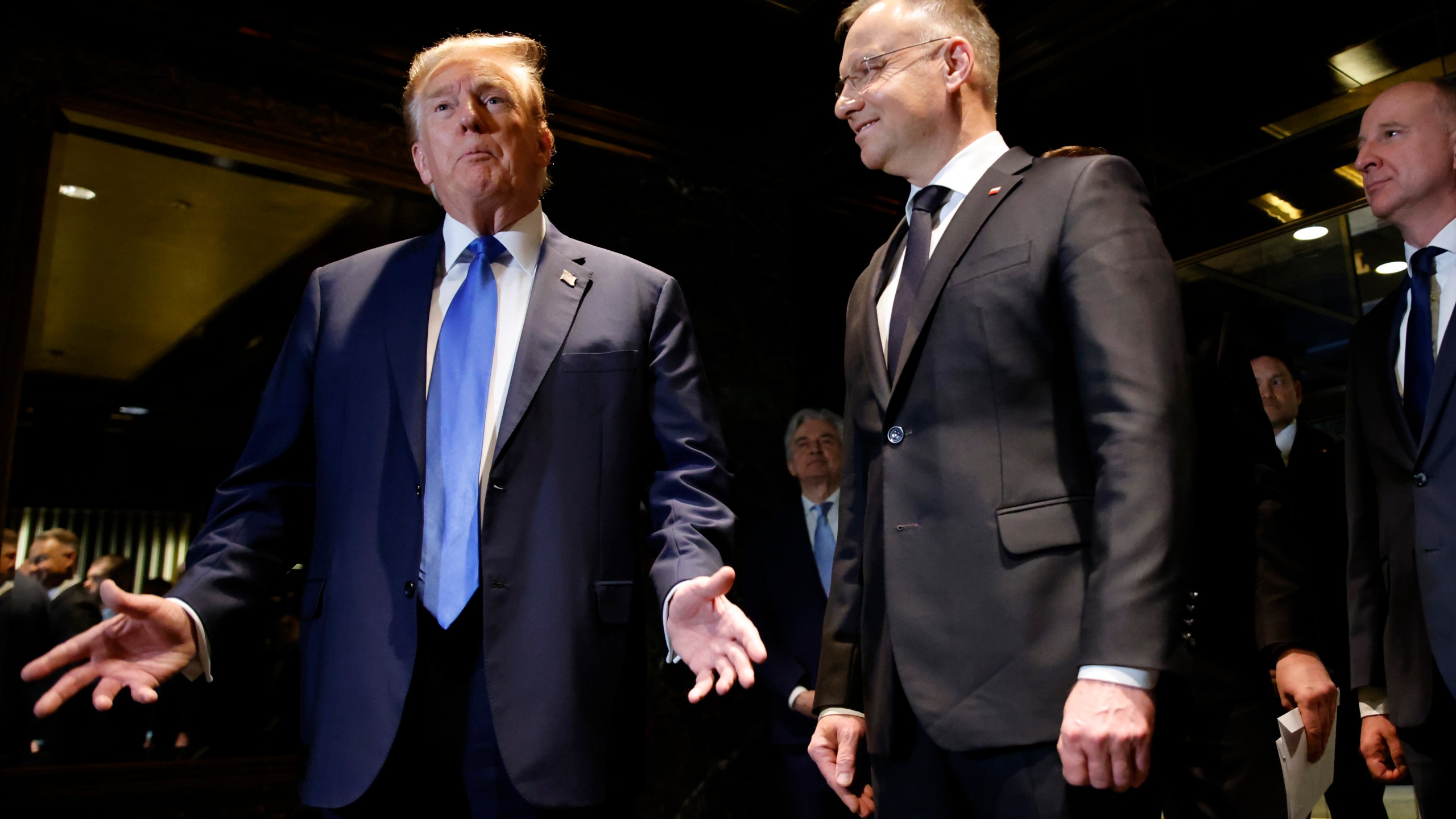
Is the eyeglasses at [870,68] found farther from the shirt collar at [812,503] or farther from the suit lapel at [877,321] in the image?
the shirt collar at [812,503]

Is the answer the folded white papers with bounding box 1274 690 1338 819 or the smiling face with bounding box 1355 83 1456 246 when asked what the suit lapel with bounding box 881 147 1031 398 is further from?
the smiling face with bounding box 1355 83 1456 246

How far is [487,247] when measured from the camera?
1812mm

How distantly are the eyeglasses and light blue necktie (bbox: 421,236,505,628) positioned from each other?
2.09ft

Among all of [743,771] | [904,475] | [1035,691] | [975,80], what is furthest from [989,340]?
[743,771]

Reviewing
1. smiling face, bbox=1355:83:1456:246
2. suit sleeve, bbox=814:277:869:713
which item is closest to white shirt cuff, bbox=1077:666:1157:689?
suit sleeve, bbox=814:277:869:713

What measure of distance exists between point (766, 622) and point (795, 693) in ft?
1.04

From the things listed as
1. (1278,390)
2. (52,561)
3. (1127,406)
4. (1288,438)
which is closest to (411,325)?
(1127,406)

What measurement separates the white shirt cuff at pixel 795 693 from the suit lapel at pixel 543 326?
215 centimetres

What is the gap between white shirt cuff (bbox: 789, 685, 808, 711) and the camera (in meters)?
3.60

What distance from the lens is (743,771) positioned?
4.20 m

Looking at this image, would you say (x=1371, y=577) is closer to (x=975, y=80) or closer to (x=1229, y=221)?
(x=975, y=80)

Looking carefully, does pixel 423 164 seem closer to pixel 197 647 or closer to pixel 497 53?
pixel 497 53

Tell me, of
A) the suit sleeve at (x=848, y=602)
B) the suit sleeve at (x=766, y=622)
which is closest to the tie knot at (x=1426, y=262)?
the suit sleeve at (x=848, y=602)

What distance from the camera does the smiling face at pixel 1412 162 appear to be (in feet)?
7.25
